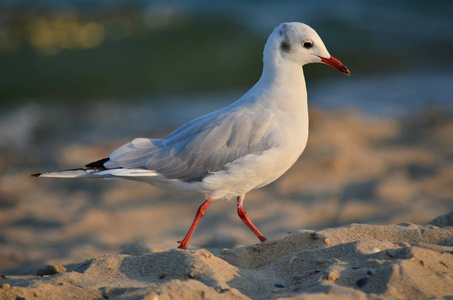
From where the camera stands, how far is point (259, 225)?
6480 mm

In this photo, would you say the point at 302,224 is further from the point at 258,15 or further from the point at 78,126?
the point at 258,15

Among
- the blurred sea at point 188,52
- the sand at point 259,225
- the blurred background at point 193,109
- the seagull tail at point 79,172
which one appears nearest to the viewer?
the sand at point 259,225

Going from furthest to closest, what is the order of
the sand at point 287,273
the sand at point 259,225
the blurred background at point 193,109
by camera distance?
the blurred background at point 193,109 → the sand at point 259,225 → the sand at point 287,273

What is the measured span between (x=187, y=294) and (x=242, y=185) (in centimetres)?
161

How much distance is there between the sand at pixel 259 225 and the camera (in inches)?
124

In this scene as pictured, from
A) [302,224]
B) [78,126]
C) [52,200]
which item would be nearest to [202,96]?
[78,126]

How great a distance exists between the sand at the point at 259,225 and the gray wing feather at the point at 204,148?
666mm

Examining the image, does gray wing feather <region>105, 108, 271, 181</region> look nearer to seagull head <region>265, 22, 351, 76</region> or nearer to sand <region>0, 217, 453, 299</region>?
seagull head <region>265, 22, 351, 76</region>

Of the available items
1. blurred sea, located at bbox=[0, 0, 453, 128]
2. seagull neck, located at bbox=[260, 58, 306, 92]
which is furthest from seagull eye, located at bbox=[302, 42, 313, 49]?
blurred sea, located at bbox=[0, 0, 453, 128]

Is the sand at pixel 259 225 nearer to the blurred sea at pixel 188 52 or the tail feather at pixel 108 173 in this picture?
the tail feather at pixel 108 173

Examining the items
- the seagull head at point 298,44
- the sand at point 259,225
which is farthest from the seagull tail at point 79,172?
the seagull head at point 298,44

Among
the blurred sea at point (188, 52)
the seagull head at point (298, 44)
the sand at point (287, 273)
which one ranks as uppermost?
the blurred sea at point (188, 52)

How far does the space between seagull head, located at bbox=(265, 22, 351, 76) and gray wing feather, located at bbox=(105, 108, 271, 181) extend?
574 millimetres

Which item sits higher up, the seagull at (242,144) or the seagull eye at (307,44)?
the seagull eye at (307,44)
